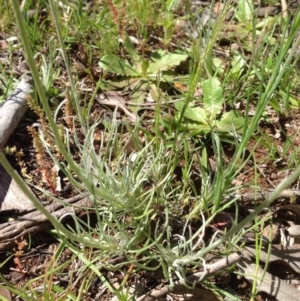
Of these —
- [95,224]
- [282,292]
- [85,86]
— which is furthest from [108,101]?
[282,292]

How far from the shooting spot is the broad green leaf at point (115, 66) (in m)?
1.65

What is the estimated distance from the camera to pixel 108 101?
5.33 ft

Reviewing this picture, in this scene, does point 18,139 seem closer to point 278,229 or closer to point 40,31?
point 40,31

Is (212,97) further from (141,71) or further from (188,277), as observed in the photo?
(188,277)

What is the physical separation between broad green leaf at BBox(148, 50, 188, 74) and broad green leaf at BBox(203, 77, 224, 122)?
209mm

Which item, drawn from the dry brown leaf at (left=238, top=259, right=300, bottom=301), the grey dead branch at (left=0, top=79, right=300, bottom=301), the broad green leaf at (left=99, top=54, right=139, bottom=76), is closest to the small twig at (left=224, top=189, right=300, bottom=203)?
the grey dead branch at (left=0, top=79, right=300, bottom=301)

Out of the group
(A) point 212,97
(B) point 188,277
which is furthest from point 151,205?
(A) point 212,97

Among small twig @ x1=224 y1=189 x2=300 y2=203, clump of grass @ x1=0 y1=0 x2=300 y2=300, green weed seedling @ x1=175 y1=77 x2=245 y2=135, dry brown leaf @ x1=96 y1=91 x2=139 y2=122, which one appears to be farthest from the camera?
dry brown leaf @ x1=96 y1=91 x2=139 y2=122

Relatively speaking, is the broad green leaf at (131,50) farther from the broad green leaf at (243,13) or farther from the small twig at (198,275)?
the small twig at (198,275)

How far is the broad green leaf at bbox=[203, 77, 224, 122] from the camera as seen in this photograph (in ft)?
4.88

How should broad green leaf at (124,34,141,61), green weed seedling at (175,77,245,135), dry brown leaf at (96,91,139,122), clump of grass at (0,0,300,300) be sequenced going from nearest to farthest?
clump of grass at (0,0,300,300)
green weed seedling at (175,77,245,135)
dry brown leaf at (96,91,139,122)
broad green leaf at (124,34,141,61)

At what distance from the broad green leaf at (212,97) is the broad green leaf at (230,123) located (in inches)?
1.1

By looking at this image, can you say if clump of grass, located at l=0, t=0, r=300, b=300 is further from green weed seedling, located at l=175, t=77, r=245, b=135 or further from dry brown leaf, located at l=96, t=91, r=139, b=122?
dry brown leaf, located at l=96, t=91, r=139, b=122

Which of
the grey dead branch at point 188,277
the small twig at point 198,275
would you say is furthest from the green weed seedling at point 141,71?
the small twig at point 198,275
